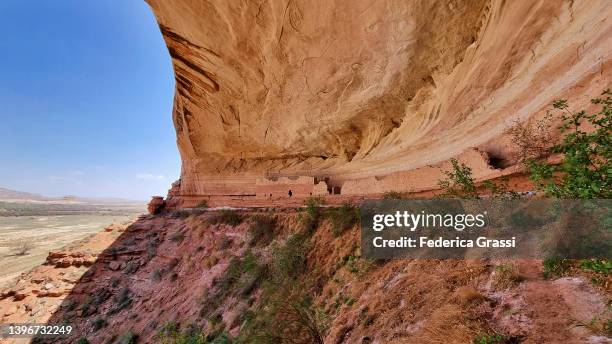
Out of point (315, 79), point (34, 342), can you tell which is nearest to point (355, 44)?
point (315, 79)

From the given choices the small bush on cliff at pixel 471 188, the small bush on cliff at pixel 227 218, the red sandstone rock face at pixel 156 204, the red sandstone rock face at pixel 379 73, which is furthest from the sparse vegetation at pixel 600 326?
the red sandstone rock face at pixel 156 204

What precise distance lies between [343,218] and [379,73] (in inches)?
178

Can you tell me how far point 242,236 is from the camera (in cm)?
1109

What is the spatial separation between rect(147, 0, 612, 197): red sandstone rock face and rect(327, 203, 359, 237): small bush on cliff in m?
1.34

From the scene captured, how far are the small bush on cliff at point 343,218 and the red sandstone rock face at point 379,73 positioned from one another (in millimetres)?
1335

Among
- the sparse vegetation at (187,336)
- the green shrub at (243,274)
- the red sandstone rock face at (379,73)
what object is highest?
the red sandstone rock face at (379,73)

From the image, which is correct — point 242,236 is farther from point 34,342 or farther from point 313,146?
point 34,342

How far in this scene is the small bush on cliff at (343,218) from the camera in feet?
26.5

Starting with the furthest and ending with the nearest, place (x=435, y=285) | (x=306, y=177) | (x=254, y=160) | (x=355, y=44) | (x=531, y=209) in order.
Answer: (x=254, y=160) < (x=306, y=177) < (x=355, y=44) < (x=531, y=209) < (x=435, y=285)

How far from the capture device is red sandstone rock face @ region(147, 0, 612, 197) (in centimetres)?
563

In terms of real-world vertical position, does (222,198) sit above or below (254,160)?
below

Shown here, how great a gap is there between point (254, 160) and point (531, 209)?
37.7ft

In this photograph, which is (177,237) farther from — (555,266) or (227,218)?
(555,266)

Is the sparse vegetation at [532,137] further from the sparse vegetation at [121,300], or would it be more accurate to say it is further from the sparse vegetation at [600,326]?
the sparse vegetation at [121,300]
